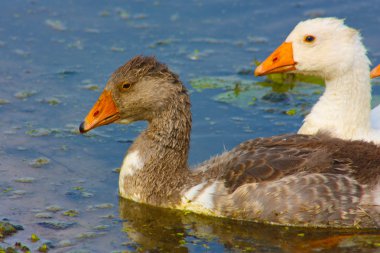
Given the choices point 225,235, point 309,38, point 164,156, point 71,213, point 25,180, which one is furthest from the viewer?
point 309,38

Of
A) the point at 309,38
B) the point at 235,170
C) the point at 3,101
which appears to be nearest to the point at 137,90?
the point at 235,170

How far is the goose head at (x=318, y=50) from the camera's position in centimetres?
1161

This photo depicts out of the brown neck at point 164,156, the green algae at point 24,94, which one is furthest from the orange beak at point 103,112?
the green algae at point 24,94

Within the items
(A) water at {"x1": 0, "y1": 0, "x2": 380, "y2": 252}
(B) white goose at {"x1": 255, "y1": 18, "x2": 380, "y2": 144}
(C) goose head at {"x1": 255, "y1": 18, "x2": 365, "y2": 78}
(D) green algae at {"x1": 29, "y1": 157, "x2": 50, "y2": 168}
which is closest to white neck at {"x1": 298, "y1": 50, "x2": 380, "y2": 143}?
(B) white goose at {"x1": 255, "y1": 18, "x2": 380, "y2": 144}

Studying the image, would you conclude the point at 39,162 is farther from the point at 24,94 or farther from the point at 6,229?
the point at 24,94

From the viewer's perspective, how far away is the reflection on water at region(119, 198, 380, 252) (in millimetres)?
10031

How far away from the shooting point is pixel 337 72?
1170cm

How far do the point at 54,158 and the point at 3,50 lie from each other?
3.87 metres

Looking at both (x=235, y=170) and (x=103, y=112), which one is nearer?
(x=235, y=170)

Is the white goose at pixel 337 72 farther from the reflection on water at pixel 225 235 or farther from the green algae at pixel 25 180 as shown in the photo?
the green algae at pixel 25 180

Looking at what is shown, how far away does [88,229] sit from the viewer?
10.4 metres

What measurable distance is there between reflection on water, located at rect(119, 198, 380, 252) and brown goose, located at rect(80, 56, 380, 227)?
113mm

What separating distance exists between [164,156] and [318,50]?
2.37 meters

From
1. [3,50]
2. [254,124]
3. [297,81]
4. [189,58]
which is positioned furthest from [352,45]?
[3,50]
